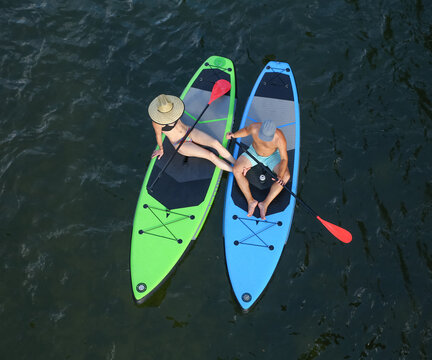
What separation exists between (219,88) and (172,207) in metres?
2.85

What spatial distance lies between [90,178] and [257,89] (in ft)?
13.4

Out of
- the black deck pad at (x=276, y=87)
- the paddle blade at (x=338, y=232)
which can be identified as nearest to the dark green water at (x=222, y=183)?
the paddle blade at (x=338, y=232)

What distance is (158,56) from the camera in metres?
9.07

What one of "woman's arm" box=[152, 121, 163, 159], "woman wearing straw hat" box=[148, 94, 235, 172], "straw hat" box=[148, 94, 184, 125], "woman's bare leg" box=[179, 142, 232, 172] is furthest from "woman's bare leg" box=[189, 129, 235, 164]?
"straw hat" box=[148, 94, 184, 125]

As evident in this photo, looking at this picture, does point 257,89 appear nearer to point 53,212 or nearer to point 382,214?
point 382,214

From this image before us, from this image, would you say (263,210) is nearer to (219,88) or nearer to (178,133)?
(178,133)

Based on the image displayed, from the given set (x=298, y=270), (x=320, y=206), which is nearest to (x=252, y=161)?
(x=320, y=206)

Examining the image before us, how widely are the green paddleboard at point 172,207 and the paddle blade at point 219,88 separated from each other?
215mm

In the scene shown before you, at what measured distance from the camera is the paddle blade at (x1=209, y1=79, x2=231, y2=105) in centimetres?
789

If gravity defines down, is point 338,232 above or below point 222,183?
above

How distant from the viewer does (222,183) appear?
7727 mm

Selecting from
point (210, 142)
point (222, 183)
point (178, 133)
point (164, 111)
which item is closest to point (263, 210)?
point (222, 183)

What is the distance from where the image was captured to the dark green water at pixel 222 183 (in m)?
6.36

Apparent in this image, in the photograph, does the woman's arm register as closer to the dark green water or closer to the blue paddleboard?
the dark green water
